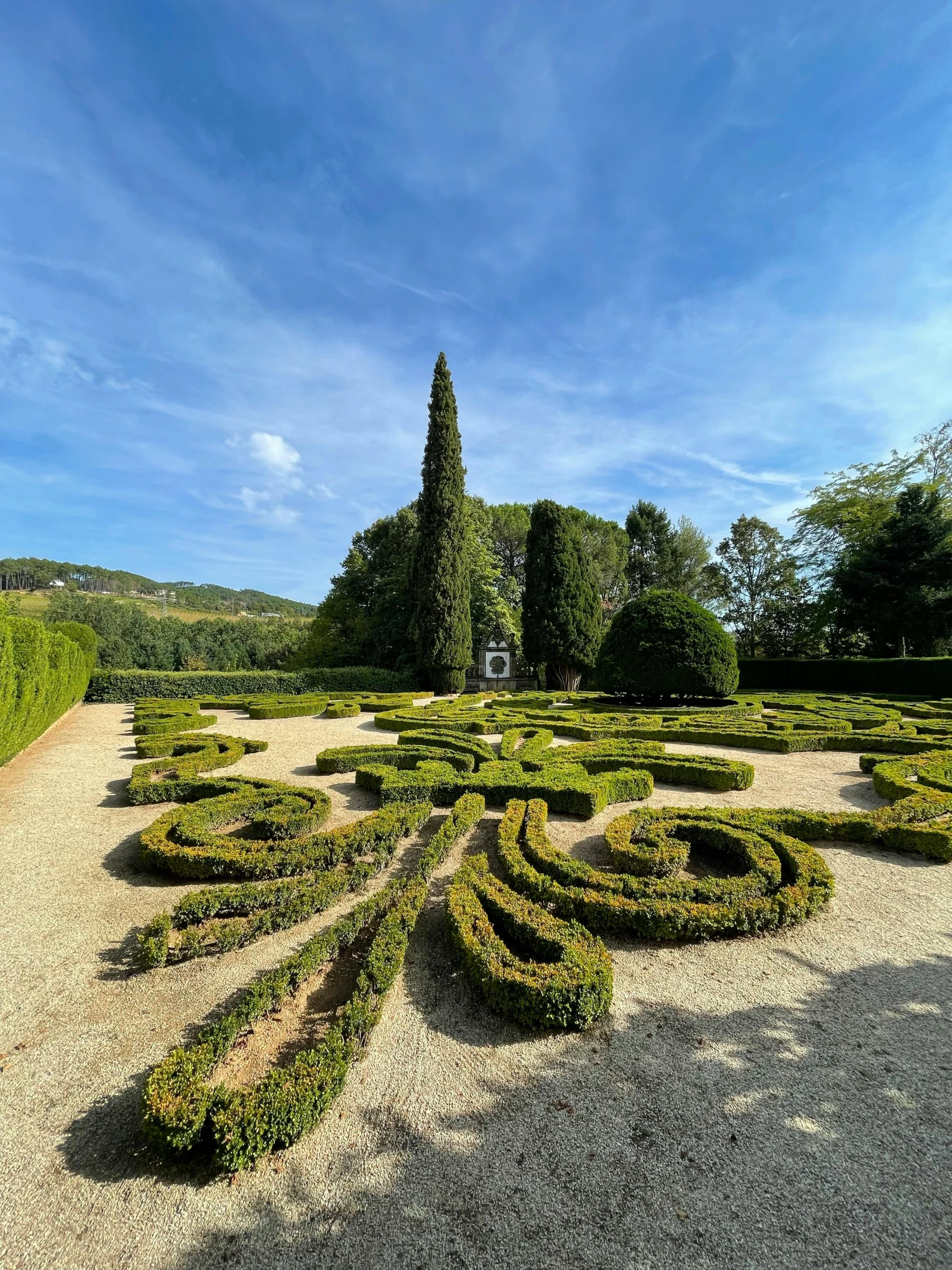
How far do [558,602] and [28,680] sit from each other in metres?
16.5

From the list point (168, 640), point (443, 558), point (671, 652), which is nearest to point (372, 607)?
point (443, 558)

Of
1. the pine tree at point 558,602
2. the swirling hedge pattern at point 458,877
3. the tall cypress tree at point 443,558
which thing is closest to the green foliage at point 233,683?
the tall cypress tree at point 443,558

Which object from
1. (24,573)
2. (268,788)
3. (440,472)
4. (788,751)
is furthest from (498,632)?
(24,573)

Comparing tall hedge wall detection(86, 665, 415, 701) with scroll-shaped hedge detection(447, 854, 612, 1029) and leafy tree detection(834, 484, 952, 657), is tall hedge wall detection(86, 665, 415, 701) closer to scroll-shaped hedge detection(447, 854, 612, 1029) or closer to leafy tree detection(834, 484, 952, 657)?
scroll-shaped hedge detection(447, 854, 612, 1029)

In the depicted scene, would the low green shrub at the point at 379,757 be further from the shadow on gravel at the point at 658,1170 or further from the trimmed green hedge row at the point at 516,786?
the shadow on gravel at the point at 658,1170

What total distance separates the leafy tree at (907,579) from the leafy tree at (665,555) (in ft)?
34.1

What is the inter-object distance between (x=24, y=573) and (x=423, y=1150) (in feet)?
307

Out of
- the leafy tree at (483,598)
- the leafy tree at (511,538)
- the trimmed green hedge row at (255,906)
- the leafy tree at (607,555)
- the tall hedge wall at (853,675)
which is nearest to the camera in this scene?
the trimmed green hedge row at (255,906)

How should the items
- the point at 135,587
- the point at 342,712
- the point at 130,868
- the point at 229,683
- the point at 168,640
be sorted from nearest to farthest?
the point at 130,868, the point at 342,712, the point at 229,683, the point at 168,640, the point at 135,587

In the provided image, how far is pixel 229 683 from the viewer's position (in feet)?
57.6

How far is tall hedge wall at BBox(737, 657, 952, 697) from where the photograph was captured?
17.6 meters

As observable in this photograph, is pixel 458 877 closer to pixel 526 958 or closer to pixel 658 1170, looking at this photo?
pixel 526 958

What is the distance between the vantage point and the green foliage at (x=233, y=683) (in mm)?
16656

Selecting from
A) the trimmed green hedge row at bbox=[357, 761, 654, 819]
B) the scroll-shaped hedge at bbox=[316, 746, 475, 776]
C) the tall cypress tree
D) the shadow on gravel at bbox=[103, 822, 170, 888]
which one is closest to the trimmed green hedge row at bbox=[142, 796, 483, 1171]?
the shadow on gravel at bbox=[103, 822, 170, 888]
